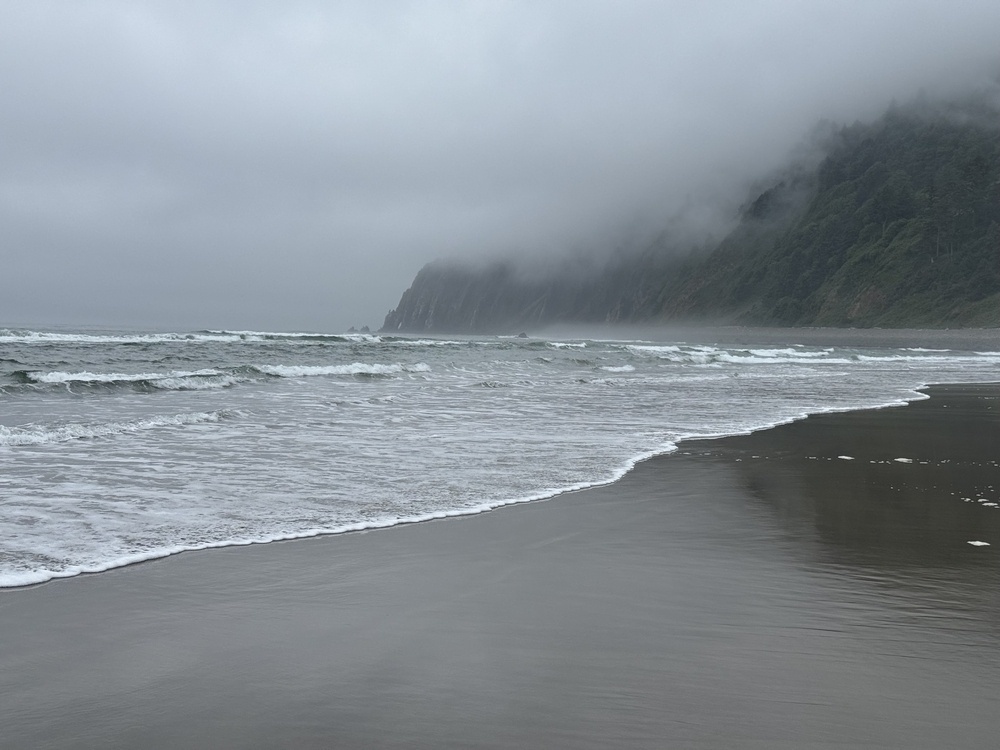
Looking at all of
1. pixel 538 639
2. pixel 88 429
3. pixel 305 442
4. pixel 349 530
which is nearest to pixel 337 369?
pixel 88 429

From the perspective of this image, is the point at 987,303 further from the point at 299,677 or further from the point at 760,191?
the point at 299,677

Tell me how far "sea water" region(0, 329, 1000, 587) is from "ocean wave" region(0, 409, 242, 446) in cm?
4

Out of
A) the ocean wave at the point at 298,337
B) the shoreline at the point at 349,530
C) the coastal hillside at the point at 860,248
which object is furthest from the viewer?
the coastal hillside at the point at 860,248

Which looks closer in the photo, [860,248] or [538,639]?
[538,639]

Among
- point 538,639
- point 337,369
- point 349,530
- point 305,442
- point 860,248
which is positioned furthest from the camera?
point 860,248

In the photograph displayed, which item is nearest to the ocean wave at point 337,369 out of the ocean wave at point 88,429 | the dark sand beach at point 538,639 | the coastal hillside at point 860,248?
the ocean wave at point 88,429

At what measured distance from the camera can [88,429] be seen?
33.2 feet

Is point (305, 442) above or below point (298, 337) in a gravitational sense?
below

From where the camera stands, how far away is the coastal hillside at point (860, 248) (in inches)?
3302

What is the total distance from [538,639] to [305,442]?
6314 mm

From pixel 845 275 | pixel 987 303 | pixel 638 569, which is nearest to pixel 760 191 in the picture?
pixel 845 275

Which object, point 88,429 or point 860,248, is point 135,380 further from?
point 860,248

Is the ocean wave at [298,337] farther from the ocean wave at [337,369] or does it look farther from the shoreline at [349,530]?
the shoreline at [349,530]

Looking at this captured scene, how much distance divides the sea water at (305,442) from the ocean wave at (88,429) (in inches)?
1.6
